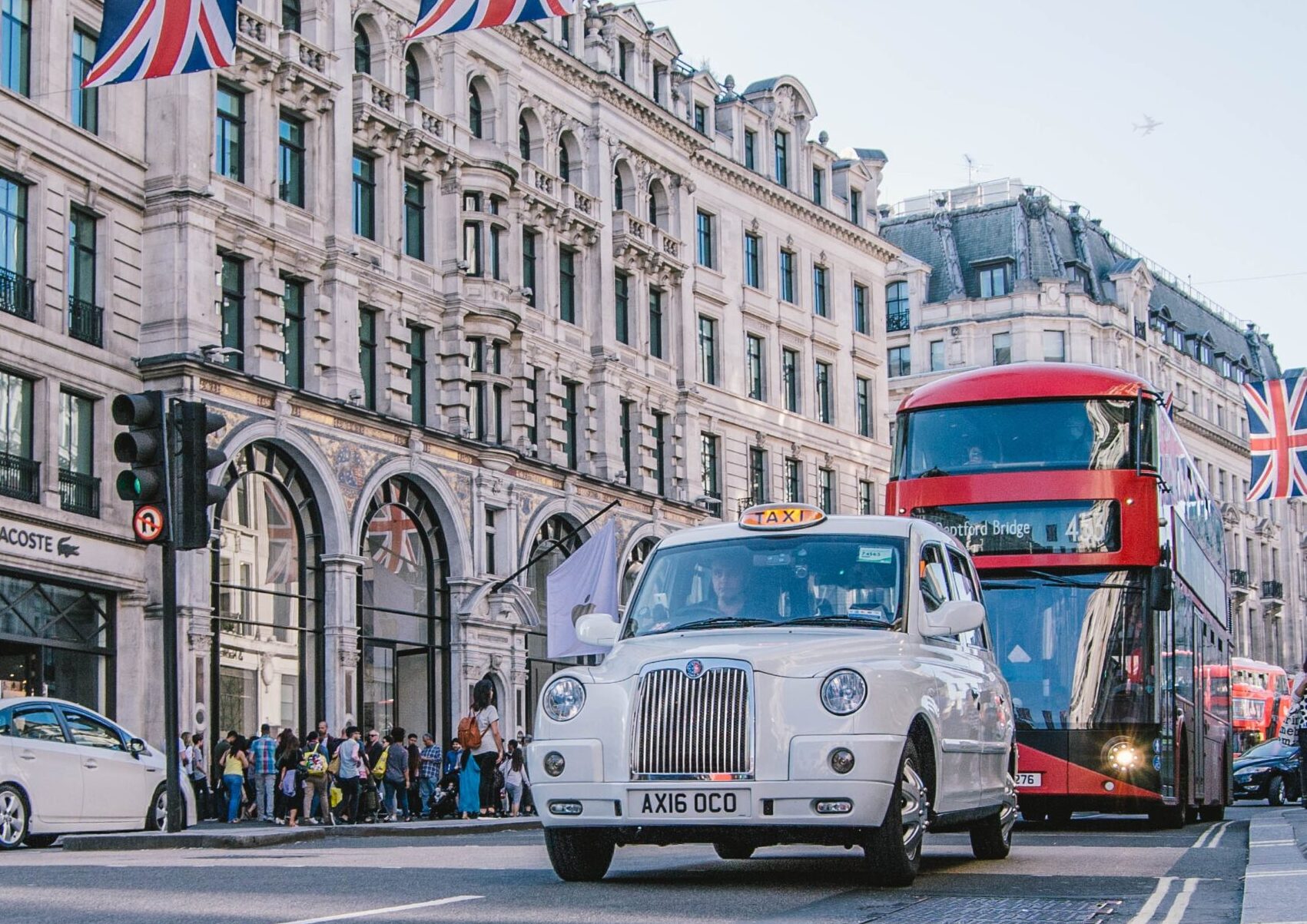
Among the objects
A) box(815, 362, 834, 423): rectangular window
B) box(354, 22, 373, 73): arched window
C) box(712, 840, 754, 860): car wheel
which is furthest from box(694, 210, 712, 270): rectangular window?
box(712, 840, 754, 860): car wheel

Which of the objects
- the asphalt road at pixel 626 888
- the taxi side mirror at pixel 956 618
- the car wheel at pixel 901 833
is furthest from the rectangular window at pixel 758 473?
the car wheel at pixel 901 833

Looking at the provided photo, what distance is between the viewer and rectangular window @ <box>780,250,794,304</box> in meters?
57.1

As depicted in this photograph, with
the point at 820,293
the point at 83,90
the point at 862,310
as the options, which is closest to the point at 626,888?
the point at 83,90

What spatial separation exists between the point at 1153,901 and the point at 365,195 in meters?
31.5

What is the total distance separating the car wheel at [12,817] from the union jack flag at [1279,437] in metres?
23.8

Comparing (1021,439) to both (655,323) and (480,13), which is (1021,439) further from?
(655,323)

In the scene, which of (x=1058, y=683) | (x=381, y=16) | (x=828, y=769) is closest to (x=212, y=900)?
(x=828, y=769)

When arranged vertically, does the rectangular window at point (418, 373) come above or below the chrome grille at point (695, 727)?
above

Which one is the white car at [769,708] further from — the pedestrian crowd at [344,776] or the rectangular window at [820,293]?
the rectangular window at [820,293]

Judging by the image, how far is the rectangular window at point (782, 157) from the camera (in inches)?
2286

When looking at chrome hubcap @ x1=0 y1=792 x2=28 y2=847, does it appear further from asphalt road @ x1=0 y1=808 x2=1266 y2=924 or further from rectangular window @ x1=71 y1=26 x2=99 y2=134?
rectangular window @ x1=71 y1=26 x2=99 y2=134

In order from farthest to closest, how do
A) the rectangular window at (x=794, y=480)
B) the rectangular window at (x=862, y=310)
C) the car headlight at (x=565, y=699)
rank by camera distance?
the rectangular window at (x=862, y=310) < the rectangular window at (x=794, y=480) < the car headlight at (x=565, y=699)

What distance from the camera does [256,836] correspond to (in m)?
18.3

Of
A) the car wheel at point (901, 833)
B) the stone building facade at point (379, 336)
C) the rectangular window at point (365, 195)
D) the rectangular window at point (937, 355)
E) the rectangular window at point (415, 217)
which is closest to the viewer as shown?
the car wheel at point (901, 833)
